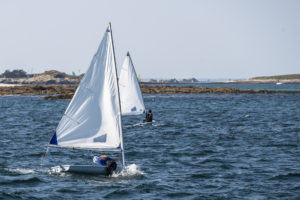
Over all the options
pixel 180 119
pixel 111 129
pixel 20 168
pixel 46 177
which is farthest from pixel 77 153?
pixel 180 119

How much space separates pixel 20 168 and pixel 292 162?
17866 mm

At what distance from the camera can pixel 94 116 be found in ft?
83.8

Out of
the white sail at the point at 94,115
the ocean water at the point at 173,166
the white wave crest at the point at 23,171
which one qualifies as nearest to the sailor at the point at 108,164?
the ocean water at the point at 173,166

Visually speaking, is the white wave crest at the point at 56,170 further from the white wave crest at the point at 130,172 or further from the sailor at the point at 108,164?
the white wave crest at the point at 130,172

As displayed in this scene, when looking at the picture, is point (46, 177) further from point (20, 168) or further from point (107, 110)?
point (107, 110)

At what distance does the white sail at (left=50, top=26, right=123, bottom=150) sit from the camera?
81.3 ft

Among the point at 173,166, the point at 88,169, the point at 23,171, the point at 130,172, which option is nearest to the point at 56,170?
the point at 23,171

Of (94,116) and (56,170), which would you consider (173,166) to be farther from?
(94,116)

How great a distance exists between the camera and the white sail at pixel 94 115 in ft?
81.3

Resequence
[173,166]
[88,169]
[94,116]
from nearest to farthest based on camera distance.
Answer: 1. [94,116]
2. [88,169]
3. [173,166]

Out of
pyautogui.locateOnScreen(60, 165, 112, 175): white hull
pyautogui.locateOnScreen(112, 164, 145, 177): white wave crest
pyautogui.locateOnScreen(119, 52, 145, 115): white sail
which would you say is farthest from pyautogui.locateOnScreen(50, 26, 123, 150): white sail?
pyautogui.locateOnScreen(119, 52, 145, 115): white sail

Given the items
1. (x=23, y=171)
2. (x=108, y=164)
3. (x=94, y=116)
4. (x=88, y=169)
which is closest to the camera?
(x=94, y=116)

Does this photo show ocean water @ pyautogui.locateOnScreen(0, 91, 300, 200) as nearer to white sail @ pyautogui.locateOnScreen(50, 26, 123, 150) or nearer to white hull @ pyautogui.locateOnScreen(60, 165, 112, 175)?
white hull @ pyautogui.locateOnScreen(60, 165, 112, 175)

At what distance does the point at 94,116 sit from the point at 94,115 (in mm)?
54
